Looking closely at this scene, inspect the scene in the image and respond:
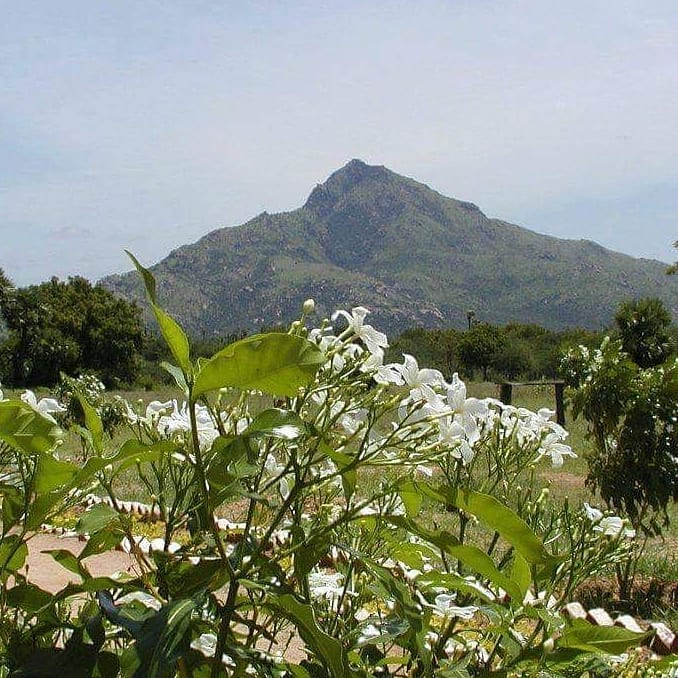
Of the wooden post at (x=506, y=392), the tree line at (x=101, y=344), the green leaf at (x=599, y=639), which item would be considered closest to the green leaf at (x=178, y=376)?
the green leaf at (x=599, y=639)

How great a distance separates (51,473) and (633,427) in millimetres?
4070

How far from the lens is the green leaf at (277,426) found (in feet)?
2.91

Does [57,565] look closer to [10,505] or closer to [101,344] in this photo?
[10,505]

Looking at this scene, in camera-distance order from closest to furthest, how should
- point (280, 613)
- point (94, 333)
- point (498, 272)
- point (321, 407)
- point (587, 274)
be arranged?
1. point (280, 613)
2. point (321, 407)
3. point (94, 333)
4. point (587, 274)
5. point (498, 272)

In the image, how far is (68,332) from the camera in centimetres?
4066

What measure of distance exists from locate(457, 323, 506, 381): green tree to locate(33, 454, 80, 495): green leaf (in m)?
37.4

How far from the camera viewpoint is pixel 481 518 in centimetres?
99

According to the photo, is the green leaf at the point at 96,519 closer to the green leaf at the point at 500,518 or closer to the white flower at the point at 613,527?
the green leaf at the point at 500,518

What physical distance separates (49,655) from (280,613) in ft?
0.98

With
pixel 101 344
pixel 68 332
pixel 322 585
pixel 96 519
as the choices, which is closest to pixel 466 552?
pixel 322 585

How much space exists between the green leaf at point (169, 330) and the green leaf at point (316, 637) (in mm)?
282

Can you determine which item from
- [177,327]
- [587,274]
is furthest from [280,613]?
[587,274]

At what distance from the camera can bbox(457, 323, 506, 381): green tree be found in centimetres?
3803

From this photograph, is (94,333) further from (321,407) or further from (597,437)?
(321,407)
